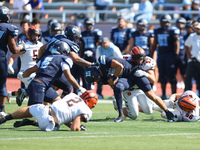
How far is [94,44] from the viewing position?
43.7ft

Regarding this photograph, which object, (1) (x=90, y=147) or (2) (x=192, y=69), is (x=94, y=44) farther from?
(1) (x=90, y=147)

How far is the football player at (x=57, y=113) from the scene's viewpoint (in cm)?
622

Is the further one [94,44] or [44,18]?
[44,18]

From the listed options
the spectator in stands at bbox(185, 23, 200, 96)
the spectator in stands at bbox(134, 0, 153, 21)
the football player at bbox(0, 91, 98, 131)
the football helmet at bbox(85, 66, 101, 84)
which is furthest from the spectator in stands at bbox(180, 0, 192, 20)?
the football player at bbox(0, 91, 98, 131)

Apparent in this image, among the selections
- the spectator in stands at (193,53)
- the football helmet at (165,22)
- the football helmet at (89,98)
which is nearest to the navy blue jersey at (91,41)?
the football helmet at (165,22)

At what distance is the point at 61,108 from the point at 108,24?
417 inches

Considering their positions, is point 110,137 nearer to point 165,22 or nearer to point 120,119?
point 120,119

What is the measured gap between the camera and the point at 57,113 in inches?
245

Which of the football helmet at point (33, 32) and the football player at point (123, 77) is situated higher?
the football helmet at point (33, 32)

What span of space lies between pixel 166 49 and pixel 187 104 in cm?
537

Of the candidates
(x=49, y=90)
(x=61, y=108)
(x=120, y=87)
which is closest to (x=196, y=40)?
(x=120, y=87)

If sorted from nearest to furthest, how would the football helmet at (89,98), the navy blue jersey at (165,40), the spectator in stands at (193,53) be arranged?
the football helmet at (89,98)
the spectator in stands at (193,53)
the navy blue jersey at (165,40)

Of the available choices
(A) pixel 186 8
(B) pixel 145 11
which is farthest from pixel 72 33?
(A) pixel 186 8

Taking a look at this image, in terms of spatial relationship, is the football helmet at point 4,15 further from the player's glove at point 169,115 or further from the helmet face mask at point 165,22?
the helmet face mask at point 165,22
